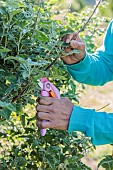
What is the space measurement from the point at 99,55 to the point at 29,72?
791 millimetres

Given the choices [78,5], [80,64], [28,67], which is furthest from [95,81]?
[78,5]

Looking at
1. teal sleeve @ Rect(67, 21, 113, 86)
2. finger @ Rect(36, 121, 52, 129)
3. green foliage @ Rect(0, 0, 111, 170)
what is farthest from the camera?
teal sleeve @ Rect(67, 21, 113, 86)

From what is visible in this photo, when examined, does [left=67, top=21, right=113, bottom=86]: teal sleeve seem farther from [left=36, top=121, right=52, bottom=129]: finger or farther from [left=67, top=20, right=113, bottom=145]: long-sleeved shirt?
[left=36, top=121, right=52, bottom=129]: finger

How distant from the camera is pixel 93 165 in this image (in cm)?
363

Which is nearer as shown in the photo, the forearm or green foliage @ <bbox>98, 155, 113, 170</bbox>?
green foliage @ <bbox>98, 155, 113, 170</bbox>

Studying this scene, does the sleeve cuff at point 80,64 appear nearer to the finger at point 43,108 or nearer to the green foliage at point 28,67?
the green foliage at point 28,67

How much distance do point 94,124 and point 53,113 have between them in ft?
0.51

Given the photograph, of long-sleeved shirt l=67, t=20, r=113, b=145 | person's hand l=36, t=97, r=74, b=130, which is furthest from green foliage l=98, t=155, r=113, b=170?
person's hand l=36, t=97, r=74, b=130

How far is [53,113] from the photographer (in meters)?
1.47

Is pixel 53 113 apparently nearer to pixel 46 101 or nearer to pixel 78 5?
pixel 46 101

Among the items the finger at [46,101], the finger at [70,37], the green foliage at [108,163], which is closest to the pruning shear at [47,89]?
the finger at [46,101]

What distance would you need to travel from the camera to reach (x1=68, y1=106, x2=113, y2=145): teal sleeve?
1.53m

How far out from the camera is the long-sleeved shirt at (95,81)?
153 centimetres

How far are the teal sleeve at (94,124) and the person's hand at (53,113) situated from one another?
3 cm
